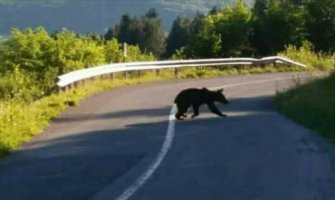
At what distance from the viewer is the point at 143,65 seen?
3130cm

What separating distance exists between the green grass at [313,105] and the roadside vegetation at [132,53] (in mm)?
65

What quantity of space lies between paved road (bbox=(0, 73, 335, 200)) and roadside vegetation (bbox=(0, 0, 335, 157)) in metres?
0.70

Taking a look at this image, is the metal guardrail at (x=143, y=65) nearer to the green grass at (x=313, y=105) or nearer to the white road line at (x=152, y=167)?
the green grass at (x=313, y=105)

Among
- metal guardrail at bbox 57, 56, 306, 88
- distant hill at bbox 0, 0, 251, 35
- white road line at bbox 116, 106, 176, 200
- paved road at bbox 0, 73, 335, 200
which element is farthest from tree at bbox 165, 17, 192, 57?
white road line at bbox 116, 106, 176, 200

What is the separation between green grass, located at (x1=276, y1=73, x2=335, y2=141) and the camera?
15438 millimetres

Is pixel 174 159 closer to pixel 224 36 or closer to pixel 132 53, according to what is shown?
pixel 132 53

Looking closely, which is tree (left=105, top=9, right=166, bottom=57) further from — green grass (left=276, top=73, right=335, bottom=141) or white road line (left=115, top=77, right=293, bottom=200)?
white road line (left=115, top=77, right=293, bottom=200)

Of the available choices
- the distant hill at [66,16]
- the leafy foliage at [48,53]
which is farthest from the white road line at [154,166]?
the distant hill at [66,16]

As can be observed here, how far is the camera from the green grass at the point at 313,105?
50.6ft

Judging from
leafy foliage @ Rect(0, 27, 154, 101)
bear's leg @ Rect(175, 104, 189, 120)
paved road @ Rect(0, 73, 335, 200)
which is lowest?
paved road @ Rect(0, 73, 335, 200)

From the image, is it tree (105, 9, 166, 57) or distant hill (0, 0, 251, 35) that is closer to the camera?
tree (105, 9, 166, 57)

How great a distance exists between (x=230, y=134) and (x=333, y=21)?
133ft

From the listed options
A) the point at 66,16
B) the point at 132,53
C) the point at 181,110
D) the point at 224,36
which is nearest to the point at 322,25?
the point at 224,36

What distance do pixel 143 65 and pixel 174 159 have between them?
20.2 meters
